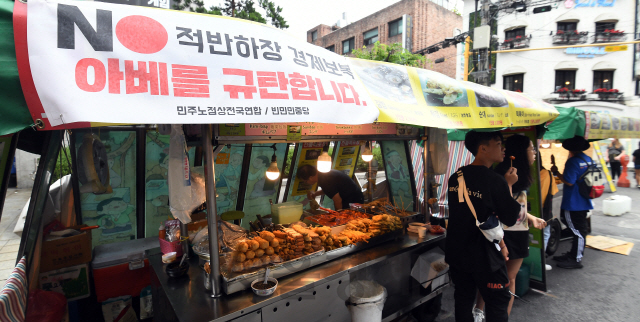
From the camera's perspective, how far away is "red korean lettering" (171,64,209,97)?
173cm

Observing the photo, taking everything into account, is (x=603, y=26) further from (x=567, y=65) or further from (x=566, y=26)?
(x=567, y=65)

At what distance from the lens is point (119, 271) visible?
3.95 metres

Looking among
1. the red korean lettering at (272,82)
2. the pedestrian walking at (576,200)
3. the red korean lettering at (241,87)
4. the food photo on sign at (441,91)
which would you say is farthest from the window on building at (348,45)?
the red korean lettering at (241,87)

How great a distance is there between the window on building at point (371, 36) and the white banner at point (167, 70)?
2686 centimetres

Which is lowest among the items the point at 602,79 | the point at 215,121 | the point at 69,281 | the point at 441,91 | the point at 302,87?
the point at 69,281

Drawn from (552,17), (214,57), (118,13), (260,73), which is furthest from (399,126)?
(552,17)

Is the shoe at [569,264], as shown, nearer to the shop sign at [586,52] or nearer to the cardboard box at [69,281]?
the cardboard box at [69,281]

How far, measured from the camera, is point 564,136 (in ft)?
16.0

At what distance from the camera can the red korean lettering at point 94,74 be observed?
151 centimetres

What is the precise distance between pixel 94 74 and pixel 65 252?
10.8 ft

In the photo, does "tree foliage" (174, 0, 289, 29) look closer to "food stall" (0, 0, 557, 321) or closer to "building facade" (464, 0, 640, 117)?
"food stall" (0, 0, 557, 321)

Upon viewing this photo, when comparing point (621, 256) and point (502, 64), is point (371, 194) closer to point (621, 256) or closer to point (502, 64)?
point (621, 256)

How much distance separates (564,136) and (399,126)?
3021 millimetres

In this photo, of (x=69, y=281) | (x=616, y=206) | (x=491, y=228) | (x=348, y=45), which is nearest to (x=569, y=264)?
(x=491, y=228)
